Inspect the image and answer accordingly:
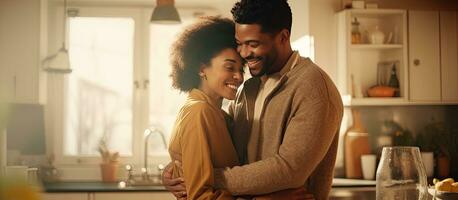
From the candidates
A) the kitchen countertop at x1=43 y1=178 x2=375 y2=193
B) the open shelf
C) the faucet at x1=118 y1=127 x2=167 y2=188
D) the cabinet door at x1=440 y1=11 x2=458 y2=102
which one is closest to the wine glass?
the kitchen countertop at x1=43 y1=178 x2=375 y2=193

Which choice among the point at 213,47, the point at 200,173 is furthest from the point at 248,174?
the point at 213,47

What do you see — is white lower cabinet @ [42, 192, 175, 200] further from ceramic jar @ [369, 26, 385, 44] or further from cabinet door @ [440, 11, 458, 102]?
cabinet door @ [440, 11, 458, 102]

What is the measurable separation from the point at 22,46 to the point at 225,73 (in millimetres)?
3483

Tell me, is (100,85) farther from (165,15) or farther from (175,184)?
(175,184)

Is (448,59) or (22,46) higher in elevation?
(22,46)

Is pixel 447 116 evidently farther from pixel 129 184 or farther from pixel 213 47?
pixel 213 47

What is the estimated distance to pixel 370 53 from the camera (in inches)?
204

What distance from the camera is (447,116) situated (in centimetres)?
539

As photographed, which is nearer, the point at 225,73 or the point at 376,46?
the point at 225,73

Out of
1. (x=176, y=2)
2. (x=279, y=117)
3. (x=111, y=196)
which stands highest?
(x=176, y=2)

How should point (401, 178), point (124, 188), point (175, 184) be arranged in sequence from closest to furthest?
point (401, 178) → point (175, 184) → point (124, 188)

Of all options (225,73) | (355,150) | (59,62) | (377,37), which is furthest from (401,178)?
(59,62)

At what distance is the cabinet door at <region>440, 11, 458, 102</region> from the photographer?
16.6 feet

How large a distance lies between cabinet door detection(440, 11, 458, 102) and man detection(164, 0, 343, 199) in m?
3.51
